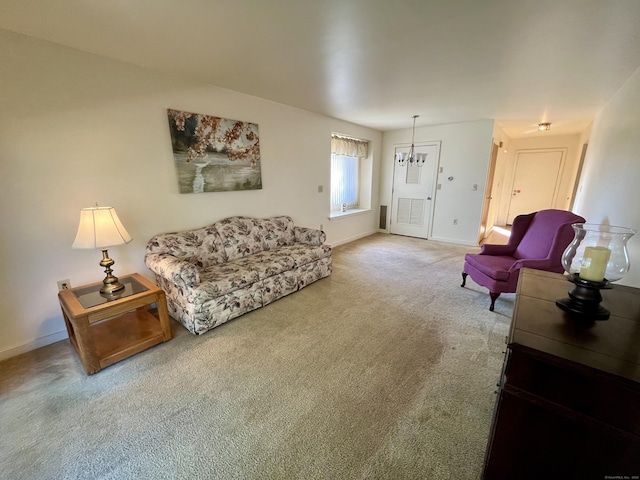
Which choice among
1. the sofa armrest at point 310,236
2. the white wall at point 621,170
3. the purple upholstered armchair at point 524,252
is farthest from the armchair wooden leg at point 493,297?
the sofa armrest at point 310,236

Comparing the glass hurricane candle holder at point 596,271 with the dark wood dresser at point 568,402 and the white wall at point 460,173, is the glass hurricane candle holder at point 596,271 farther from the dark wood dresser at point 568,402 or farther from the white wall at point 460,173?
the white wall at point 460,173

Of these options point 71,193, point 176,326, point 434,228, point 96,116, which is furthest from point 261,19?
point 434,228

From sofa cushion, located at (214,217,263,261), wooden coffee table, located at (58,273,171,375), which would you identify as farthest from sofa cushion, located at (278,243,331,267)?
wooden coffee table, located at (58,273,171,375)

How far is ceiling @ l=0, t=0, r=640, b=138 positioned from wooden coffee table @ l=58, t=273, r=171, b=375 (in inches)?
73.3

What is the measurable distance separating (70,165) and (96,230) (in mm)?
681

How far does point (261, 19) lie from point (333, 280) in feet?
8.84

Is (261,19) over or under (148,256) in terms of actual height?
over

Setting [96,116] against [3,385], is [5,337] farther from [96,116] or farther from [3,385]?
[96,116]

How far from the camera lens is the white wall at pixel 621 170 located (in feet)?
6.23

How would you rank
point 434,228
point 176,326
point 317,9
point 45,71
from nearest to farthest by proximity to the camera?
1. point 317,9
2. point 45,71
3. point 176,326
4. point 434,228

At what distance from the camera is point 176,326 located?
240 centimetres

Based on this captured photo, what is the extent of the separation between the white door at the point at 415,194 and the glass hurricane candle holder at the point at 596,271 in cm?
454

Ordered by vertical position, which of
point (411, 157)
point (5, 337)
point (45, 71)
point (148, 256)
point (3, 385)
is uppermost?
point (45, 71)

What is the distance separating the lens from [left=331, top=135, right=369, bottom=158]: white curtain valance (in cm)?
488
